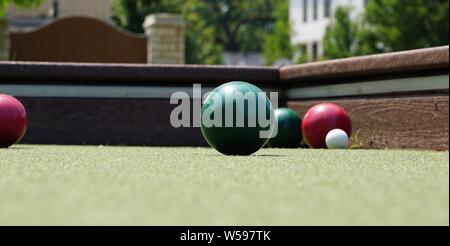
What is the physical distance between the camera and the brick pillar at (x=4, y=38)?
2022 cm

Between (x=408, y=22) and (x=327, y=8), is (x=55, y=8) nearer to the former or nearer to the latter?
(x=408, y=22)

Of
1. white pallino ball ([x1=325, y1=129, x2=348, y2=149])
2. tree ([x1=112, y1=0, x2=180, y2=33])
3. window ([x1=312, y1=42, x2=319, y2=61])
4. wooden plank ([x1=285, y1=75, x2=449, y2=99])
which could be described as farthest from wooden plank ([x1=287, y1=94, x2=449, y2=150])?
window ([x1=312, y1=42, x2=319, y2=61])

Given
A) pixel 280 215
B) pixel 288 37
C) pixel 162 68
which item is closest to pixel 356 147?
pixel 162 68

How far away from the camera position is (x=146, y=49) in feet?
69.9

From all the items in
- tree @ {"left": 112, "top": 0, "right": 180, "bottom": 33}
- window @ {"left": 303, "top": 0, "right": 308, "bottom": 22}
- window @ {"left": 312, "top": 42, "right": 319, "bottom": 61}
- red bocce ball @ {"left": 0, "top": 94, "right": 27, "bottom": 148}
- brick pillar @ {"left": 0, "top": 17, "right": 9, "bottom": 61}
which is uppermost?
window @ {"left": 303, "top": 0, "right": 308, "bottom": 22}

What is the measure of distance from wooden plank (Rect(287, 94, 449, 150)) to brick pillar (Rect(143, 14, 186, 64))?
1098 centimetres

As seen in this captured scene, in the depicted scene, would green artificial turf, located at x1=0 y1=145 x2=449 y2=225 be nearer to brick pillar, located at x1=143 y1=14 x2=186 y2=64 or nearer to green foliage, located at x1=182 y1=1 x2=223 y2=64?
brick pillar, located at x1=143 y1=14 x2=186 y2=64

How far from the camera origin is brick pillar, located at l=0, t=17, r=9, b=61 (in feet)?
66.3

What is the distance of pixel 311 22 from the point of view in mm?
50062

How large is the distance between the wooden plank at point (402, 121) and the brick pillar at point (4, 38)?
1204cm

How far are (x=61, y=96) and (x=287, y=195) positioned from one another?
26.8 feet

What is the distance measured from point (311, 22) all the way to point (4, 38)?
3194cm

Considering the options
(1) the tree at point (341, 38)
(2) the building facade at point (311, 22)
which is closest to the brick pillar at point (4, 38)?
(1) the tree at point (341, 38)
